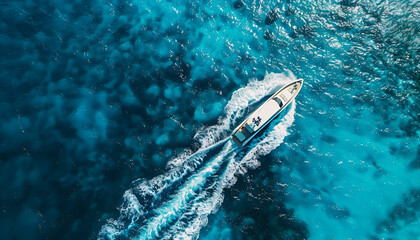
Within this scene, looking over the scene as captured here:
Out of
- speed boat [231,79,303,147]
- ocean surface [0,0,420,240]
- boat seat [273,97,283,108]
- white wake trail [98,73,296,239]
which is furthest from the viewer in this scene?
boat seat [273,97,283,108]

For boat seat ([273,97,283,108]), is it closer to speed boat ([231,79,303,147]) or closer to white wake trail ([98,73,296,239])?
speed boat ([231,79,303,147])

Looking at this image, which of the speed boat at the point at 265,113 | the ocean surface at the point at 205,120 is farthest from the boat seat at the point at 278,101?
the ocean surface at the point at 205,120

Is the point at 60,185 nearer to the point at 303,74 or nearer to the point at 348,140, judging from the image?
the point at 303,74

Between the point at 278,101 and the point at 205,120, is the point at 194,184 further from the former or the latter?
the point at 278,101

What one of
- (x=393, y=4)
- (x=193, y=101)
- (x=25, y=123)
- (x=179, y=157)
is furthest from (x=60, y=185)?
(x=393, y=4)

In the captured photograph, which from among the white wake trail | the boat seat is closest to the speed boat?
the boat seat

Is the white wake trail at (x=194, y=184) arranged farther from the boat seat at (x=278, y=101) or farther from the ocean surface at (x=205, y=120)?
the boat seat at (x=278, y=101)
